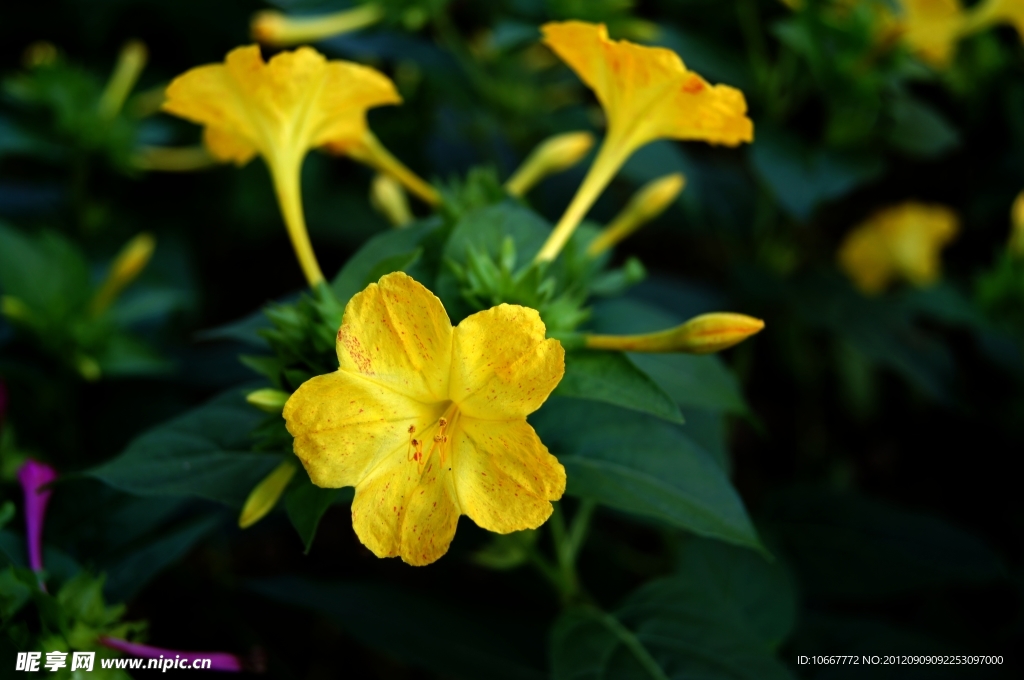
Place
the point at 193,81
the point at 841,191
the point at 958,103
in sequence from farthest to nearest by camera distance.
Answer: the point at 958,103 < the point at 841,191 < the point at 193,81

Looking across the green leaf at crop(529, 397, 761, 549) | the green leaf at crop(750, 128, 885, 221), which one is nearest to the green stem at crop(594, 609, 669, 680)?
the green leaf at crop(529, 397, 761, 549)

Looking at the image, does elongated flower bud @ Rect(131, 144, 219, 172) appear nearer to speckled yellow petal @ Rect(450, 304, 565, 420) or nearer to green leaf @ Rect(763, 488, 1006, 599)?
speckled yellow petal @ Rect(450, 304, 565, 420)

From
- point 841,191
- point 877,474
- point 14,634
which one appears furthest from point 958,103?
point 14,634

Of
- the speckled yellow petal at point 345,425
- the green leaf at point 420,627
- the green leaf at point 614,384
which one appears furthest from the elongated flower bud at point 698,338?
the green leaf at point 420,627

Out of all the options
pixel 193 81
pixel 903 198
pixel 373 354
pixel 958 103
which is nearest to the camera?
pixel 373 354

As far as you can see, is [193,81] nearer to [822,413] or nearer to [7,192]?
[7,192]

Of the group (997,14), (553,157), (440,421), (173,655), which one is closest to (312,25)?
(553,157)

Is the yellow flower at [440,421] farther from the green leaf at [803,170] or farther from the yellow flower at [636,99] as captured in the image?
the green leaf at [803,170]
